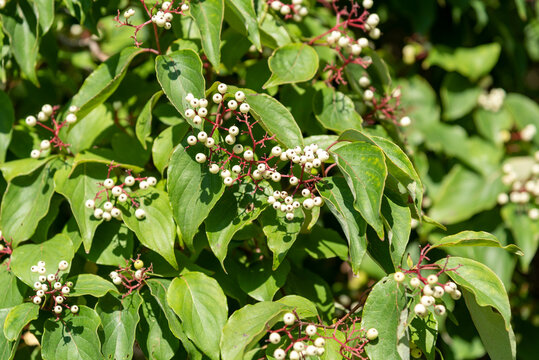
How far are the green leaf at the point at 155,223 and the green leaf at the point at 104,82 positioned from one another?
319mm

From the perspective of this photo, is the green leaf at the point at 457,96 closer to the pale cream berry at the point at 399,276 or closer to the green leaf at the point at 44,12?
the pale cream berry at the point at 399,276

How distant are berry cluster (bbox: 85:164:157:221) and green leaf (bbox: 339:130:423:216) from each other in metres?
0.62

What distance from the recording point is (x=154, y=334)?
1564 mm

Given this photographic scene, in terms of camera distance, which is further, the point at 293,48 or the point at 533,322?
the point at 533,322

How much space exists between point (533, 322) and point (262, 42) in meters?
2.72

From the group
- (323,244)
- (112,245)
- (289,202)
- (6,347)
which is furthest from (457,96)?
(6,347)

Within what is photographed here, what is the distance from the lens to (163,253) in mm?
1561

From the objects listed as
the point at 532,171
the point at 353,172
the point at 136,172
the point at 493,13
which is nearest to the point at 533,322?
the point at 532,171

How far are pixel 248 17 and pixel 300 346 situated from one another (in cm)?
100

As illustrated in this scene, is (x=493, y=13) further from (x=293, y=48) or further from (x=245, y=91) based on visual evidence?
(x=245, y=91)

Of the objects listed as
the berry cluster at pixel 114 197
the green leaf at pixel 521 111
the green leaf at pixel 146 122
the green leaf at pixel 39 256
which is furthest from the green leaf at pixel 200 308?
the green leaf at pixel 521 111

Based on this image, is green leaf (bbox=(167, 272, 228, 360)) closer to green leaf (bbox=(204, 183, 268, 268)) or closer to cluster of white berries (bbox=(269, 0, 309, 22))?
green leaf (bbox=(204, 183, 268, 268))

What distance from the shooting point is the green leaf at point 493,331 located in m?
1.48

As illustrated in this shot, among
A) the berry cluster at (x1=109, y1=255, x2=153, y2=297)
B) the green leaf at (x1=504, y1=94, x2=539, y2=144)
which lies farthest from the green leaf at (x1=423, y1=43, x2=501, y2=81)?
the berry cluster at (x1=109, y1=255, x2=153, y2=297)
